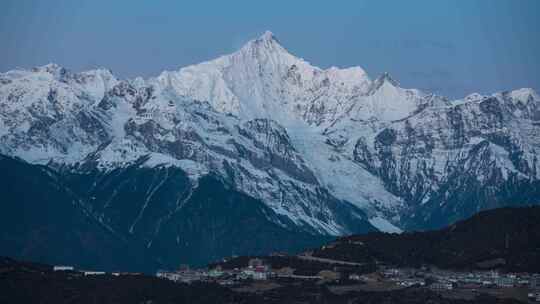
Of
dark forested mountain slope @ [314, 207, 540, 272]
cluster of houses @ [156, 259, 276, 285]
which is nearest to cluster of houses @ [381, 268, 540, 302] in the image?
dark forested mountain slope @ [314, 207, 540, 272]

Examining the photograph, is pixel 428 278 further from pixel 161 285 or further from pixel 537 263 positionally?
pixel 161 285

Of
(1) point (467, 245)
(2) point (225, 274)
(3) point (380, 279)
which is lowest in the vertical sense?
(3) point (380, 279)

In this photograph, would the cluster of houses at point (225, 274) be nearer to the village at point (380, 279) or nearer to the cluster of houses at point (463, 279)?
the village at point (380, 279)

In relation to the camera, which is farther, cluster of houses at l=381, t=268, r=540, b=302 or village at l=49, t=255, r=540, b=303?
cluster of houses at l=381, t=268, r=540, b=302

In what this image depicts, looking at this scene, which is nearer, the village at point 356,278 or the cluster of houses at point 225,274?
the village at point 356,278

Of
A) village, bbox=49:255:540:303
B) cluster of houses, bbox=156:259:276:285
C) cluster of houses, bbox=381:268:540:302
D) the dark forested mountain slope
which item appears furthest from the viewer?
the dark forested mountain slope

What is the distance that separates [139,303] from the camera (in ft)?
496

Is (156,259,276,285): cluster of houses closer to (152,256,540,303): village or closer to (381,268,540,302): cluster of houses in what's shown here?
(152,256,540,303): village

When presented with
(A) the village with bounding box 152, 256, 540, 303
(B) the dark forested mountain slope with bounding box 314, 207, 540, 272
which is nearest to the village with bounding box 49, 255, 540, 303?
(A) the village with bounding box 152, 256, 540, 303

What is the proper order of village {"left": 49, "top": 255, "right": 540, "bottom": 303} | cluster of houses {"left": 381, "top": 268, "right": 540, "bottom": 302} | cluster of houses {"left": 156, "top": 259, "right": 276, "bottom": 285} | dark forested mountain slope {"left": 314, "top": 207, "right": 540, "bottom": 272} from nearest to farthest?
village {"left": 49, "top": 255, "right": 540, "bottom": 303}
cluster of houses {"left": 381, "top": 268, "right": 540, "bottom": 302}
cluster of houses {"left": 156, "top": 259, "right": 276, "bottom": 285}
dark forested mountain slope {"left": 314, "top": 207, "right": 540, "bottom": 272}

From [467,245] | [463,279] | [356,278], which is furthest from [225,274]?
[467,245]

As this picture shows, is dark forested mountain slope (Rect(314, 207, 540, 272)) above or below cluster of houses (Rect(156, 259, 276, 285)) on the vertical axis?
above

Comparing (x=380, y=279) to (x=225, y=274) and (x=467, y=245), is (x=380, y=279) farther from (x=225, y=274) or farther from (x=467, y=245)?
(x=467, y=245)

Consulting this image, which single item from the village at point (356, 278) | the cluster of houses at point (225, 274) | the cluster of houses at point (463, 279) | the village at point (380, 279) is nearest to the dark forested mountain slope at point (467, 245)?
the cluster of houses at point (463, 279)
